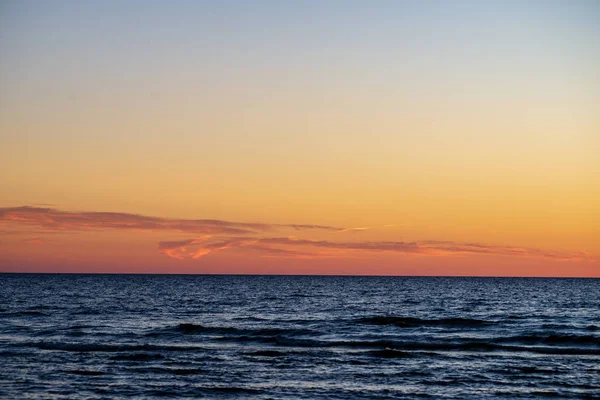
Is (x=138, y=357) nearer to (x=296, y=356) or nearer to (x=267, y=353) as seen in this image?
(x=267, y=353)

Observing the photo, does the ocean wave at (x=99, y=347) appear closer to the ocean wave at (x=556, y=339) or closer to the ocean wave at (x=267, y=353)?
the ocean wave at (x=267, y=353)

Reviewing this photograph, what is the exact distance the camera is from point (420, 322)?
56594 millimetres

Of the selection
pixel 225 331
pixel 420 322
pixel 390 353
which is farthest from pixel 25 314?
pixel 390 353

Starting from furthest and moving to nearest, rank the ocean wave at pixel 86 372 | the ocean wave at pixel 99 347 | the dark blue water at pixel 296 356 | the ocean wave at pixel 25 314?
the ocean wave at pixel 25 314 → the ocean wave at pixel 99 347 → the ocean wave at pixel 86 372 → the dark blue water at pixel 296 356

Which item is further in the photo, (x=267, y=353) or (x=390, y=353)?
(x=390, y=353)

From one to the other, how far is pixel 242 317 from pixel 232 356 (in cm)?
2401

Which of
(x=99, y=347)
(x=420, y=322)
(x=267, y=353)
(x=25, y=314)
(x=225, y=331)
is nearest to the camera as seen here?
(x=267, y=353)

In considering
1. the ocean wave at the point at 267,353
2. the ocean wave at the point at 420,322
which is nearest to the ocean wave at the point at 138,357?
the ocean wave at the point at 267,353

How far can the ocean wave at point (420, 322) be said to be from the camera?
5416cm

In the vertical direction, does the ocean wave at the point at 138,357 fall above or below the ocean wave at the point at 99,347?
above

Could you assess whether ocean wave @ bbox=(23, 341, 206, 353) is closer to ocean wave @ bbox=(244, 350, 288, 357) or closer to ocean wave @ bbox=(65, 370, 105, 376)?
ocean wave @ bbox=(244, 350, 288, 357)

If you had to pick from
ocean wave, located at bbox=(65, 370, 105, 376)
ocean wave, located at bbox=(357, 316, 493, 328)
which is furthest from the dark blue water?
ocean wave, located at bbox=(357, 316, 493, 328)

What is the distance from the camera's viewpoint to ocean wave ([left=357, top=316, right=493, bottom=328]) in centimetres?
5416

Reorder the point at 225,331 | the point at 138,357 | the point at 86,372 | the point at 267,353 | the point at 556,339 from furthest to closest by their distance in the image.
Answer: the point at 225,331 < the point at 556,339 < the point at 267,353 < the point at 138,357 < the point at 86,372
